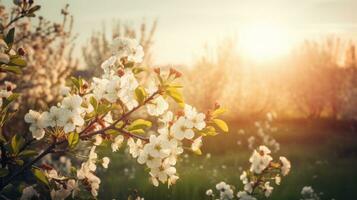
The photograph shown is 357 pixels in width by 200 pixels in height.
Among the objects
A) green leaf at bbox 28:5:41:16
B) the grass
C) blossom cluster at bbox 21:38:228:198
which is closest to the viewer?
blossom cluster at bbox 21:38:228:198

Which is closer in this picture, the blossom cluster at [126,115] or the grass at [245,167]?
the blossom cluster at [126,115]

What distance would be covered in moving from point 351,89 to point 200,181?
14.0 metres

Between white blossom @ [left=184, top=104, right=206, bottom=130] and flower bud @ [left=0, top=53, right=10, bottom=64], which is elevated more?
flower bud @ [left=0, top=53, right=10, bottom=64]

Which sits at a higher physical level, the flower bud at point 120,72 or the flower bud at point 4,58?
the flower bud at point 4,58

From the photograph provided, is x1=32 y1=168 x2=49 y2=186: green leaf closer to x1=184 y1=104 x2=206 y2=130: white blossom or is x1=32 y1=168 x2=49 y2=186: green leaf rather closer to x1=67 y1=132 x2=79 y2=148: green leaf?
x1=67 y1=132 x2=79 y2=148: green leaf

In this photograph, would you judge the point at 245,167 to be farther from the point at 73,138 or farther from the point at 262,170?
the point at 73,138

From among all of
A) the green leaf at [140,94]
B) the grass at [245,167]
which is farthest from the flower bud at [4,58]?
the grass at [245,167]

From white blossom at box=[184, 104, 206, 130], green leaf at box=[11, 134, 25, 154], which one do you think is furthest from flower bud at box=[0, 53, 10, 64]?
white blossom at box=[184, 104, 206, 130]

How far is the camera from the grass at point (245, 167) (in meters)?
6.77

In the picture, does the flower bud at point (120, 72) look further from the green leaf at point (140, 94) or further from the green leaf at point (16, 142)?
the green leaf at point (16, 142)

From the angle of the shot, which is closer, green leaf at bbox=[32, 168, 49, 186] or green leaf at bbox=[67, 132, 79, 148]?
green leaf at bbox=[67, 132, 79, 148]

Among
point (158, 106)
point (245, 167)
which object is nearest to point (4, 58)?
point (158, 106)

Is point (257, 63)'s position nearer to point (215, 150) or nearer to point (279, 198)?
point (215, 150)

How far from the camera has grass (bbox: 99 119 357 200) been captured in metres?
6.77
